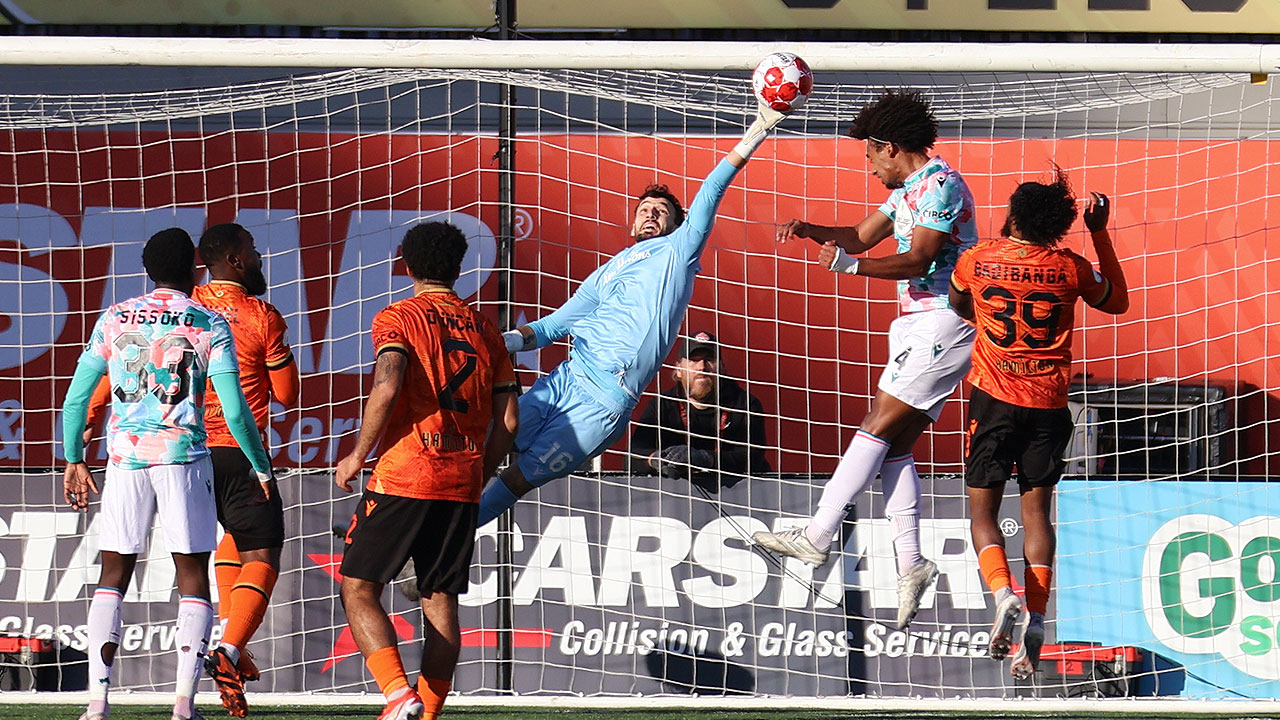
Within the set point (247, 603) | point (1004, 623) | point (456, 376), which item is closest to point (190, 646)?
point (247, 603)

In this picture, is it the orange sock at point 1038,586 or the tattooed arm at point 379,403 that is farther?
the orange sock at point 1038,586

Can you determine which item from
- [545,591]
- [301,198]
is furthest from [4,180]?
[545,591]

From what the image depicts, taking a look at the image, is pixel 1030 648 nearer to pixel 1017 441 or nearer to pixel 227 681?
pixel 1017 441

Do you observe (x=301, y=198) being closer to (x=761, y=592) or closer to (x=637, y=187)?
(x=637, y=187)

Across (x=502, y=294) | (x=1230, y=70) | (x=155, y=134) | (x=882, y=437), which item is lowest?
(x=882, y=437)

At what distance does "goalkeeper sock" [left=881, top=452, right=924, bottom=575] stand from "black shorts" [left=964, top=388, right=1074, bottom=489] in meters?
0.39

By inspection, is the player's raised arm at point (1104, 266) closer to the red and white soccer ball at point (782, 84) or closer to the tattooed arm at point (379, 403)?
the red and white soccer ball at point (782, 84)

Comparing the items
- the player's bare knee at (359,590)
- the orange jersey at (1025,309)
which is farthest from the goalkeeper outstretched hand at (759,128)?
the player's bare knee at (359,590)

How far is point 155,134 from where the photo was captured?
10602 millimetres

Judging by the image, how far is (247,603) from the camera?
616cm

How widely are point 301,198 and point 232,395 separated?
5184 mm

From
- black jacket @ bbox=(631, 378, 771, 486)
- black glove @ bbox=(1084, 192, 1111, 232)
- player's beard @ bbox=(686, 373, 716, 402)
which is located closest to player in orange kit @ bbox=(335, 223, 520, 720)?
black glove @ bbox=(1084, 192, 1111, 232)

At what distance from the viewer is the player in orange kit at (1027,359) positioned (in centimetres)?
578

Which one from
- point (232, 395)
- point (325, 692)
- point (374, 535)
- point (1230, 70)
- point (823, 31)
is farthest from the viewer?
point (823, 31)
